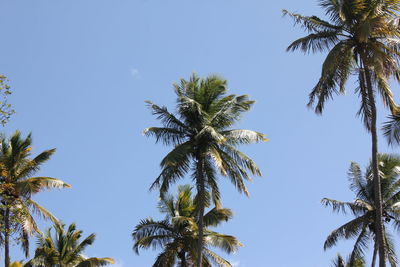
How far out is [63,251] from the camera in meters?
31.6

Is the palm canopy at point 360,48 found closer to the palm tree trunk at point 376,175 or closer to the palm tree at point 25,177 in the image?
the palm tree trunk at point 376,175

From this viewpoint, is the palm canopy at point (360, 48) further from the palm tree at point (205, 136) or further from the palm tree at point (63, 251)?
the palm tree at point (63, 251)

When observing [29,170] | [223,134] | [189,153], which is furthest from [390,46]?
[29,170]

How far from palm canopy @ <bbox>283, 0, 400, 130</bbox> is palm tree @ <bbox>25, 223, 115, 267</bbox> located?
51.6 ft

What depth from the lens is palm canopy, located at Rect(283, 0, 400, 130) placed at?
67.7ft

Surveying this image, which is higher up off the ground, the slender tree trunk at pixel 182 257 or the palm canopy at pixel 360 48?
the palm canopy at pixel 360 48

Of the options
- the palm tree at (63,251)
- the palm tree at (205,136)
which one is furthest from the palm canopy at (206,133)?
the palm tree at (63,251)

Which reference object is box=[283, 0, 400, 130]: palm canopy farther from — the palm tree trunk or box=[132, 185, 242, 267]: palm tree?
box=[132, 185, 242, 267]: palm tree

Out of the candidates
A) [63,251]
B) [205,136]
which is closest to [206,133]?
[205,136]

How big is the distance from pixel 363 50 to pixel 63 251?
1994cm

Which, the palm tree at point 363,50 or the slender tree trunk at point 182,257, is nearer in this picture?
the palm tree at point 363,50

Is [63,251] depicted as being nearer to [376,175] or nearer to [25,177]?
[25,177]

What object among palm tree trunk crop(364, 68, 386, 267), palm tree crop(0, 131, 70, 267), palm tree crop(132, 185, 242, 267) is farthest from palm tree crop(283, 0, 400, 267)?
palm tree crop(0, 131, 70, 267)

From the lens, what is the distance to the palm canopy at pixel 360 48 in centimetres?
2062
